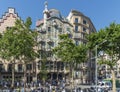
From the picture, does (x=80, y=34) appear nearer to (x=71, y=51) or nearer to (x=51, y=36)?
(x=51, y=36)

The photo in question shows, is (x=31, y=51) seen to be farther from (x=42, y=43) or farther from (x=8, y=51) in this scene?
(x=42, y=43)

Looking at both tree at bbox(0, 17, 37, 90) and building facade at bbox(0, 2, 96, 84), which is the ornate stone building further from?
tree at bbox(0, 17, 37, 90)

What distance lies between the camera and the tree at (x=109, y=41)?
50781mm

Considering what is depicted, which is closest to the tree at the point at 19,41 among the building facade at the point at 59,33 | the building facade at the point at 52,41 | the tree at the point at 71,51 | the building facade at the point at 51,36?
the tree at the point at 71,51

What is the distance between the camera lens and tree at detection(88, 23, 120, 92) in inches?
1999

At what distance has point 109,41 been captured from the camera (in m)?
51.0

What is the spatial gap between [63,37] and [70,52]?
9.67 feet

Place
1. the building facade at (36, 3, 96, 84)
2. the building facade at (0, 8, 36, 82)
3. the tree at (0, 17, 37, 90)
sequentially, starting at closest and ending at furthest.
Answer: the tree at (0, 17, 37, 90) → the building facade at (0, 8, 36, 82) → the building facade at (36, 3, 96, 84)

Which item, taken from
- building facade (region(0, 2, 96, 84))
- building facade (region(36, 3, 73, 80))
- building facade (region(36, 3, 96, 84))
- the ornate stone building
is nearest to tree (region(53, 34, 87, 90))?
building facade (region(0, 2, 96, 84))

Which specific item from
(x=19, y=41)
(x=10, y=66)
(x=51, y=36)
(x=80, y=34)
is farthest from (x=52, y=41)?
(x=19, y=41)

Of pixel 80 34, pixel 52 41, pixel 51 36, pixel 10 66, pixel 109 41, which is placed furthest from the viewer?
pixel 80 34

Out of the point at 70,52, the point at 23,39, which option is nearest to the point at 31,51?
the point at 23,39

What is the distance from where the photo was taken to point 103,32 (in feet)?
169

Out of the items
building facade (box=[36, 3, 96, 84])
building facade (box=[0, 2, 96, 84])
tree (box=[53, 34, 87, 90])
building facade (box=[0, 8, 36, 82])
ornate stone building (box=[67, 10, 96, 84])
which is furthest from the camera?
ornate stone building (box=[67, 10, 96, 84])
